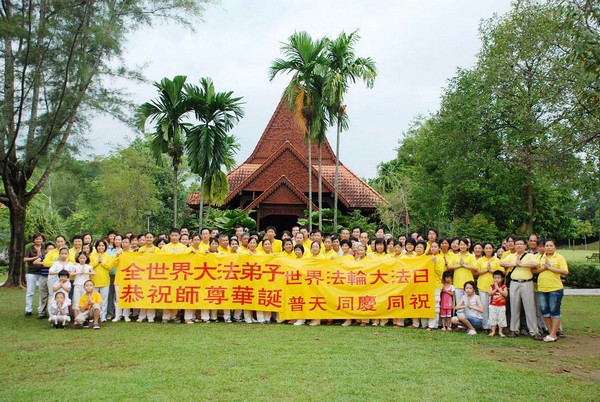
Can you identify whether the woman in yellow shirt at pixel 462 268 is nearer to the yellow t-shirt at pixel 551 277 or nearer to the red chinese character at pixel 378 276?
the yellow t-shirt at pixel 551 277

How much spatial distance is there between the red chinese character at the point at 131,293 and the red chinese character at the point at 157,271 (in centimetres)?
30

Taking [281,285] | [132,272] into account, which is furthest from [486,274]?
[132,272]

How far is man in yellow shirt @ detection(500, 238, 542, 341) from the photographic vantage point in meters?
8.13

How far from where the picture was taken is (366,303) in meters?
9.05

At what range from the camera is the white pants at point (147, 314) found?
9.25 meters

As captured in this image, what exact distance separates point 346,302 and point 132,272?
378cm

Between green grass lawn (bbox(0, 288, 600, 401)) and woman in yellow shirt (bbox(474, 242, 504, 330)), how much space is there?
53cm

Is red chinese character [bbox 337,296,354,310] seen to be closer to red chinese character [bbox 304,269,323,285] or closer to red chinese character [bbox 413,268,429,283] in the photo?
red chinese character [bbox 304,269,323,285]

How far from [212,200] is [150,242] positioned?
32.6 ft

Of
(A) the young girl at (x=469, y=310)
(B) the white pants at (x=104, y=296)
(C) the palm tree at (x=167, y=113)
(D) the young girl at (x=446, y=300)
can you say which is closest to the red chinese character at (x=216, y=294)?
(B) the white pants at (x=104, y=296)

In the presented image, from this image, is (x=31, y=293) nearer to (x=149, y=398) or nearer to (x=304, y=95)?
(x=149, y=398)

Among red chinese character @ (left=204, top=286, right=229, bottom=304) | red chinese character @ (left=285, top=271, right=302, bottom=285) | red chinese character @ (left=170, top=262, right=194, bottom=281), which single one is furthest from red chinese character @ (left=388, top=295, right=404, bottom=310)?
red chinese character @ (left=170, top=262, right=194, bottom=281)

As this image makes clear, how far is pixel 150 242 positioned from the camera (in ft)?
31.4

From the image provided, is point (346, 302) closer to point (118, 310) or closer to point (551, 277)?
point (551, 277)
